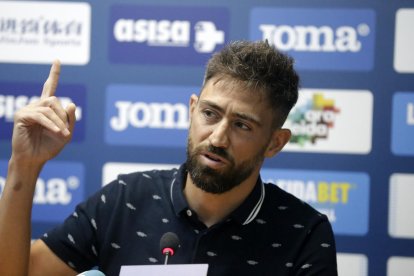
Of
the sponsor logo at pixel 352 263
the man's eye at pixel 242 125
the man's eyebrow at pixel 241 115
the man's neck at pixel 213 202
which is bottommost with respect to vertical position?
the sponsor logo at pixel 352 263

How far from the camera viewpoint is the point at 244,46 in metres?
1.48

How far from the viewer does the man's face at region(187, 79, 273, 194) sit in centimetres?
137

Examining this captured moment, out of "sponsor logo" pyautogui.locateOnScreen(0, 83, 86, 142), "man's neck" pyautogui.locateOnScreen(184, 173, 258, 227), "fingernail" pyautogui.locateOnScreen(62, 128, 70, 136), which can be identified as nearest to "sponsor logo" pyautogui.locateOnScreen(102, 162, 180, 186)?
"sponsor logo" pyautogui.locateOnScreen(0, 83, 86, 142)

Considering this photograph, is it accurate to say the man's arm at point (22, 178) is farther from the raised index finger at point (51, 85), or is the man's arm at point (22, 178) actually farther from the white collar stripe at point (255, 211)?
the white collar stripe at point (255, 211)

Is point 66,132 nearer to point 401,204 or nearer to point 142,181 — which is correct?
point 142,181

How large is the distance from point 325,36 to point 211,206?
99 cm

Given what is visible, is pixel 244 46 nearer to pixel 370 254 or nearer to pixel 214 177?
pixel 214 177

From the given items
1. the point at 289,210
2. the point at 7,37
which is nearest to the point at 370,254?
the point at 289,210

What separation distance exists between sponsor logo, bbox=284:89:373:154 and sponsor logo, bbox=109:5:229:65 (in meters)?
0.41

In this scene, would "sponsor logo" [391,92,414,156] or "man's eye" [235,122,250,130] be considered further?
"sponsor logo" [391,92,414,156]

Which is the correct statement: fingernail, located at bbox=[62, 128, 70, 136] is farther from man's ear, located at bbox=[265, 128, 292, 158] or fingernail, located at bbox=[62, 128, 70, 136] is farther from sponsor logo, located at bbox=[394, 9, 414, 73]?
sponsor logo, located at bbox=[394, 9, 414, 73]

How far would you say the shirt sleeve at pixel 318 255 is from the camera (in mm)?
1418

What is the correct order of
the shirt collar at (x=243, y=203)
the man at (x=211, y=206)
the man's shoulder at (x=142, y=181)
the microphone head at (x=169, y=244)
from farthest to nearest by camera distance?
the man's shoulder at (x=142, y=181) < the shirt collar at (x=243, y=203) < the man at (x=211, y=206) < the microphone head at (x=169, y=244)

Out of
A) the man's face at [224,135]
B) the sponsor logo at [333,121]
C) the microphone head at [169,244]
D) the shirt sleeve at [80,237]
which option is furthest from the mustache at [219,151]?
the sponsor logo at [333,121]
